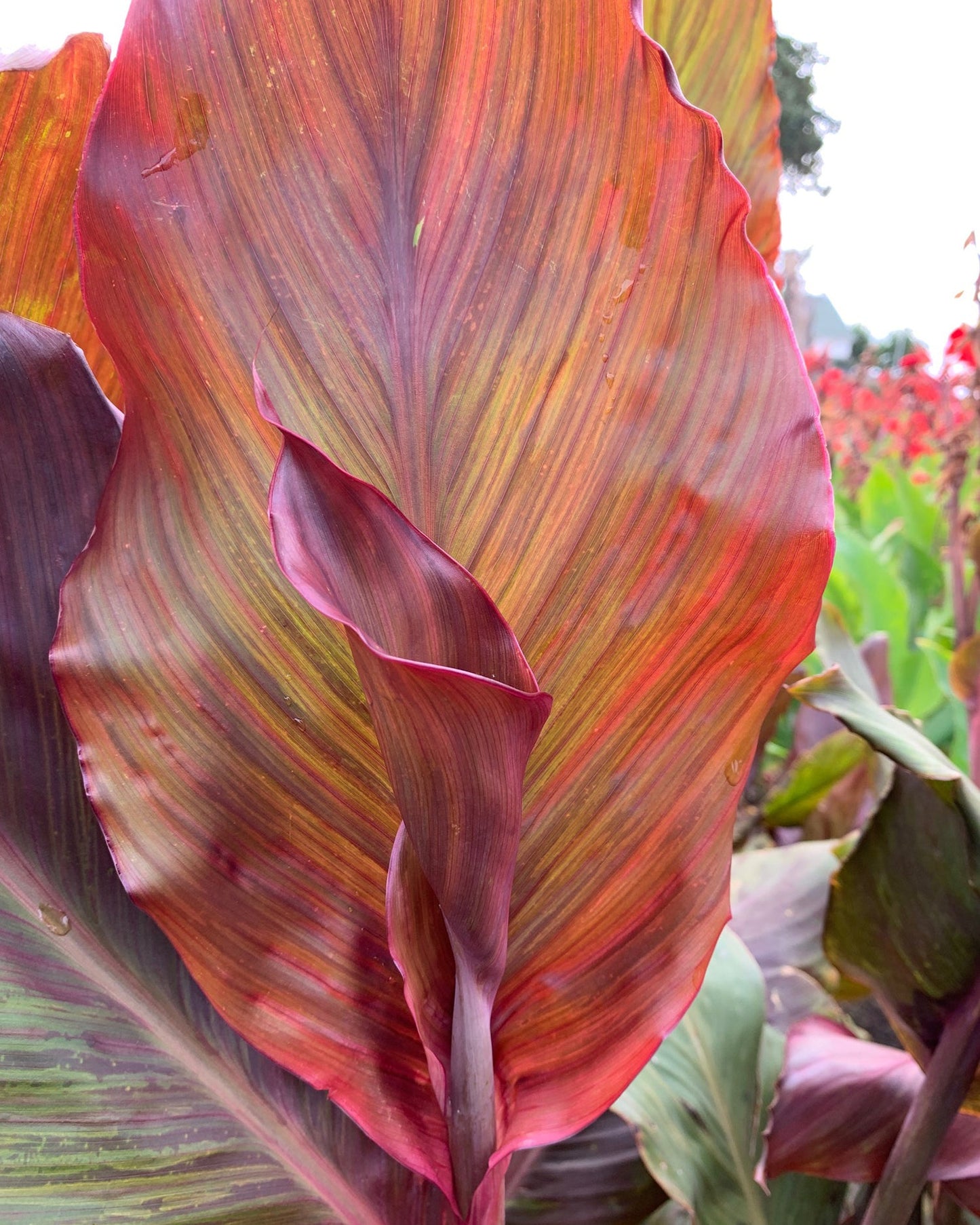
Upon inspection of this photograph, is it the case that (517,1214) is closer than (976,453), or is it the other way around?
(517,1214)

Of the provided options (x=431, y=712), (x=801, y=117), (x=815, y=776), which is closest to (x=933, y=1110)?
(x=431, y=712)

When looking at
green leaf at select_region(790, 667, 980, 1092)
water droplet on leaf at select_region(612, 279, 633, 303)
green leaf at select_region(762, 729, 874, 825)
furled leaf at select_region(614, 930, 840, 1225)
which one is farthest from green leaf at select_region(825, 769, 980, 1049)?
green leaf at select_region(762, 729, 874, 825)

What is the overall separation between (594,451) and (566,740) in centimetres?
9

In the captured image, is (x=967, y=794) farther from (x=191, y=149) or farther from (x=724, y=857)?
(x=191, y=149)

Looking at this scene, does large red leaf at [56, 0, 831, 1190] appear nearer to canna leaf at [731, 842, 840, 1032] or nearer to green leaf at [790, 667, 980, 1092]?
green leaf at [790, 667, 980, 1092]

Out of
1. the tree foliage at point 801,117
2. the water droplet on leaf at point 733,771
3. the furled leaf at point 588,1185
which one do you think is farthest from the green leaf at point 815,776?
the tree foliage at point 801,117

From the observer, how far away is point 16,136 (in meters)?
0.35

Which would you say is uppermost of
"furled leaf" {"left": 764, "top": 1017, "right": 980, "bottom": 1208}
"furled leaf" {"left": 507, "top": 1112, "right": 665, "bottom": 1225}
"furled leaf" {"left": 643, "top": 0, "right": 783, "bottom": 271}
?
"furled leaf" {"left": 643, "top": 0, "right": 783, "bottom": 271}

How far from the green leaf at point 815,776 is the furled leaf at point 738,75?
44 centimetres

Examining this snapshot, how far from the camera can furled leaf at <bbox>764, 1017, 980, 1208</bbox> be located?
0.43 m

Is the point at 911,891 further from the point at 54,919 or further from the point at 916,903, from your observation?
the point at 54,919

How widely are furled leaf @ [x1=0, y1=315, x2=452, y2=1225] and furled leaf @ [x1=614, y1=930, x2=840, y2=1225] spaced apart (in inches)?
6.8

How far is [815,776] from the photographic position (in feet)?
2.72

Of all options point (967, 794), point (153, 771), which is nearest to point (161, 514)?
point (153, 771)
